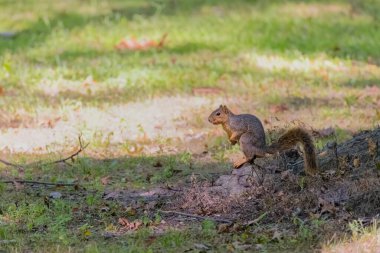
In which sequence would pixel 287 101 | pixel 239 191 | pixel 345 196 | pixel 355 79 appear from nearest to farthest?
pixel 345 196 → pixel 239 191 → pixel 287 101 → pixel 355 79

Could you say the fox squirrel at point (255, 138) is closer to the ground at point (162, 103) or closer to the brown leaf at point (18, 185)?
the ground at point (162, 103)

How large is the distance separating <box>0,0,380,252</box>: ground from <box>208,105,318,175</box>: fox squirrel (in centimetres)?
21

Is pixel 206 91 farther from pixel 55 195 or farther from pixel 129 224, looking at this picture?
pixel 129 224

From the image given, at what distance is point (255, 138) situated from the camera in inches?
276

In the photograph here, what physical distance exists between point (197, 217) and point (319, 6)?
9410 millimetres

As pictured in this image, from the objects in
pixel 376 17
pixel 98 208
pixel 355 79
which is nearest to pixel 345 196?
pixel 98 208

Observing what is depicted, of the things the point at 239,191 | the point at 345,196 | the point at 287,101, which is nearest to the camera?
the point at 345,196

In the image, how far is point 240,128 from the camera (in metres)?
7.13

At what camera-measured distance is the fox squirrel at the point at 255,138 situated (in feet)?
21.6

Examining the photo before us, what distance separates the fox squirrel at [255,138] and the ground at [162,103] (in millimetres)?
214

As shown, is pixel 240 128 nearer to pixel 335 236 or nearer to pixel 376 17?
pixel 335 236

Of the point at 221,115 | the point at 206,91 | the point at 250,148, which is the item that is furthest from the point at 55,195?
the point at 206,91

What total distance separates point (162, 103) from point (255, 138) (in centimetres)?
350

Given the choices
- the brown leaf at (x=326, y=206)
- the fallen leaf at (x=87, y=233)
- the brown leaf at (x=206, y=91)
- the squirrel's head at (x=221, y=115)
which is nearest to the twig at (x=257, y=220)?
the brown leaf at (x=326, y=206)
